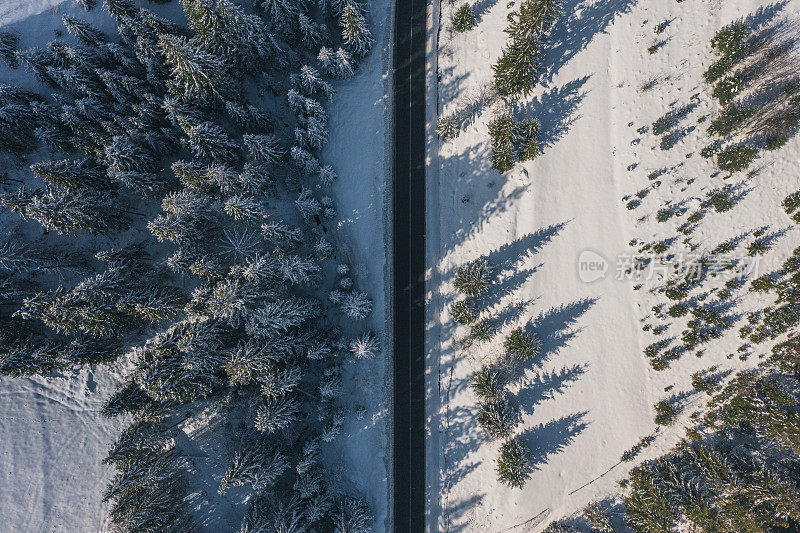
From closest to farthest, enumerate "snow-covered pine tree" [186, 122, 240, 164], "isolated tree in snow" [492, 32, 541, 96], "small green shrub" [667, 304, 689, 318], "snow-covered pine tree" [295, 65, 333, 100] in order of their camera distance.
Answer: "snow-covered pine tree" [186, 122, 240, 164], "snow-covered pine tree" [295, 65, 333, 100], "isolated tree in snow" [492, 32, 541, 96], "small green shrub" [667, 304, 689, 318]

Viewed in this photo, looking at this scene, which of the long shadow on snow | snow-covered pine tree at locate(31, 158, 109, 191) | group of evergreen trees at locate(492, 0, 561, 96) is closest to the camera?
snow-covered pine tree at locate(31, 158, 109, 191)

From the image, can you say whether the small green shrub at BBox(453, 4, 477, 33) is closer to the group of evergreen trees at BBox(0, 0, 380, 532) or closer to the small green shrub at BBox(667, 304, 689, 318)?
the group of evergreen trees at BBox(0, 0, 380, 532)

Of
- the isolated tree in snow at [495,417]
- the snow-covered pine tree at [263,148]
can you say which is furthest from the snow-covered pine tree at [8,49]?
the isolated tree in snow at [495,417]

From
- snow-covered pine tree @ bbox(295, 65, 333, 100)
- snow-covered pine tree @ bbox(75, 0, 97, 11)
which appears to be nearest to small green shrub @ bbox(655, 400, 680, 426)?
snow-covered pine tree @ bbox(295, 65, 333, 100)

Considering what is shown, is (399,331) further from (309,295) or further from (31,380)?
(31,380)

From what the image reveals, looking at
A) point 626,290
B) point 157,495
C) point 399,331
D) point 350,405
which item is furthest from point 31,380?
point 626,290

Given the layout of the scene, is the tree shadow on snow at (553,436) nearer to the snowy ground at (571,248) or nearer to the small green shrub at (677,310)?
the snowy ground at (571,248)
